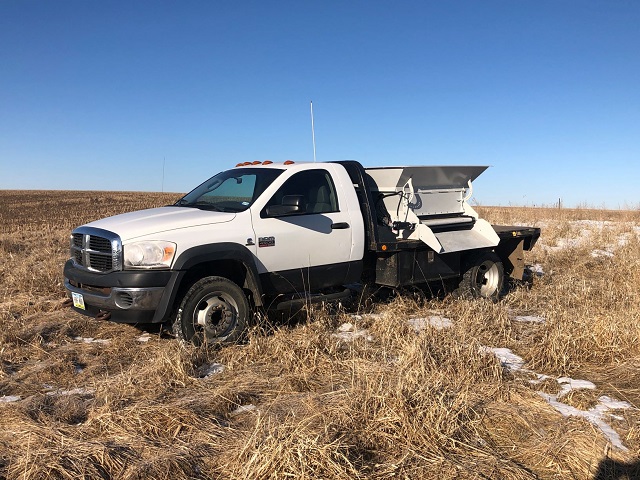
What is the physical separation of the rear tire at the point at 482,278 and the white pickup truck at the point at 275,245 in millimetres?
18

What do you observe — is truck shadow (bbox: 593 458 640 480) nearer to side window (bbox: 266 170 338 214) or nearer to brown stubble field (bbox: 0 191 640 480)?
brown stubble field (bbox: 0 191 640 480)

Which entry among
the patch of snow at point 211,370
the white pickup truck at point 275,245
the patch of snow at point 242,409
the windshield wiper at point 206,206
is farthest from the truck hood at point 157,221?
the patch of snow at point 242,409

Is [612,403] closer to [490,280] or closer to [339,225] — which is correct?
[339,225]

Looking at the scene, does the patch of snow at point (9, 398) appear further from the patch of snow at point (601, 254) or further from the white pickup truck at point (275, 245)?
the patch of snow at point (601, 254)

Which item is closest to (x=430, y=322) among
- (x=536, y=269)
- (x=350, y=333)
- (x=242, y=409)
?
(x=350, y=333)

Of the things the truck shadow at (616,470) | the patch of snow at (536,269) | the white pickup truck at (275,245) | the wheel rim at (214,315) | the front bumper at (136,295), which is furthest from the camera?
the patch of snow at (536,269)

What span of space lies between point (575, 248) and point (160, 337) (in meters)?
10.5

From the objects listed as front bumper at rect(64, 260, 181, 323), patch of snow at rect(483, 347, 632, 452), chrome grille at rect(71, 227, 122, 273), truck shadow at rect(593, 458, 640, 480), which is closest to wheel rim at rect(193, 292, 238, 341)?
front bumper at rect(64, 260, 181, 323)

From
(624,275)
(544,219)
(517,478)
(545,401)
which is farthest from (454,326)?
(544,219)

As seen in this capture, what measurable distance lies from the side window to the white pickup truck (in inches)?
0.5

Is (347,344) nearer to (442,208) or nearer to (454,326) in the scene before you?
(454,326)

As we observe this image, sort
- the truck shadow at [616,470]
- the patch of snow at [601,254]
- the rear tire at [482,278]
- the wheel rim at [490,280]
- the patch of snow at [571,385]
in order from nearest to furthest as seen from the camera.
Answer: the truck shadow at [616,470] → the patch of snow at [571,385] → the rear tire at [482,278] → the wheel rim at [490,280] → the patch of snow at [601,254]

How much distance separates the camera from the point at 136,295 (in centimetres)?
517

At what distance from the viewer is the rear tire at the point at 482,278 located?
789 centimetres
